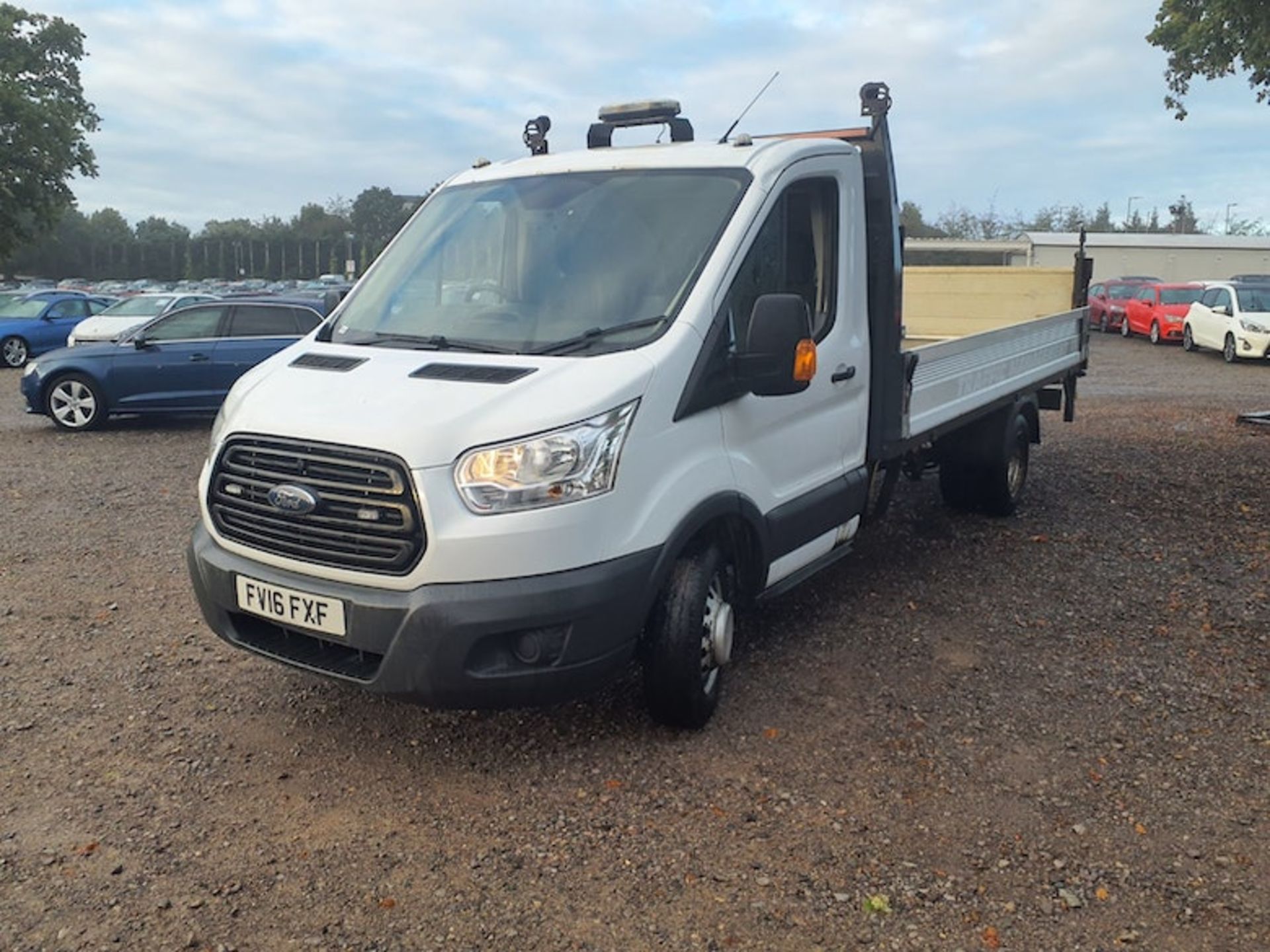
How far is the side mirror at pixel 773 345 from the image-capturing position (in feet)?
13.2

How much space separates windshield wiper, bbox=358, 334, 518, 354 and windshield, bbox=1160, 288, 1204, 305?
85.5 feet

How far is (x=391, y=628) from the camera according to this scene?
3607mm

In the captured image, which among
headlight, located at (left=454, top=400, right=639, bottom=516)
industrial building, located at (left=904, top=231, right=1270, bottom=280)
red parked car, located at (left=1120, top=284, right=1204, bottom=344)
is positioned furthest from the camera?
industrial building, located at (left=904, top=231, right=1270, bottom=280)

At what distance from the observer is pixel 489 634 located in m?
3.56

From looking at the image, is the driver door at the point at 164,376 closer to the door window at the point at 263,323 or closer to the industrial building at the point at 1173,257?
the door window at the point at 263,323

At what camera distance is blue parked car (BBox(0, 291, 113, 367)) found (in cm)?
2159

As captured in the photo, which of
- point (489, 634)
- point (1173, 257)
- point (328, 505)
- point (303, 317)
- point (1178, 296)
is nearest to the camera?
point (489, 634)

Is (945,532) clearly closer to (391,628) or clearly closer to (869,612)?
(869,612)

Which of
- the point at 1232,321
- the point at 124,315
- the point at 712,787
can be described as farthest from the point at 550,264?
the point at 1232,321

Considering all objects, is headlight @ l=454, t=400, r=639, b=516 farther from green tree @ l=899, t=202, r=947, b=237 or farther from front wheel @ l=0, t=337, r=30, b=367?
front wheel @ l=0, t=337, r=30, b=367

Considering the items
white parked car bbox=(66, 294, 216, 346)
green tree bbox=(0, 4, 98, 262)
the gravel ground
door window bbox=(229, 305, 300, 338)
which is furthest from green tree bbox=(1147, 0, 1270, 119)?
green tree bbox=(0, 4, 98, 262)

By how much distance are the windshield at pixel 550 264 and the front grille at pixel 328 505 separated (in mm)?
768

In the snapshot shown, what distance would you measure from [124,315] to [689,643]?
1954 cm

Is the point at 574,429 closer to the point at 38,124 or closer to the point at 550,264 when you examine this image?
the point at 550,264
